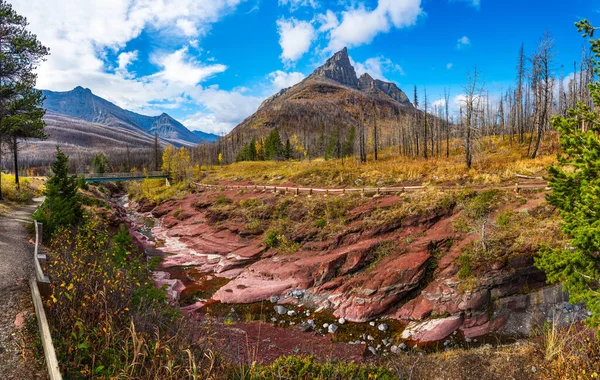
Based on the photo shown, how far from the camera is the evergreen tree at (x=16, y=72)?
19.0 m

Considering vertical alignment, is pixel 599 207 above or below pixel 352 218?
above

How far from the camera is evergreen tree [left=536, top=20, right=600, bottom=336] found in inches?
267

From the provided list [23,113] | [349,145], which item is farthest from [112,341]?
[349,145]

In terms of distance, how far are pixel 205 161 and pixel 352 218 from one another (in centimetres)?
11475

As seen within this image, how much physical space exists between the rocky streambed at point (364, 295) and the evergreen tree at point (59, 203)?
271 inches

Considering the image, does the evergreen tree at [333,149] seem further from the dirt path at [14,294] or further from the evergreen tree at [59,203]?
the dirt path at [14,294]

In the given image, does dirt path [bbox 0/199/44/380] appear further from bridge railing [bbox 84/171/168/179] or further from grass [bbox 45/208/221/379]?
bridge railing [bbox 84/171/168/179]

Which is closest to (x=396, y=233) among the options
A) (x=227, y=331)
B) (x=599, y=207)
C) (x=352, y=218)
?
(x=352, y=218)

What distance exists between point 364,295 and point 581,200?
1056 centimetres

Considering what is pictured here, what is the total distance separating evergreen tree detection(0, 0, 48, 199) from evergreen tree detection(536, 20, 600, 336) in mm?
28284

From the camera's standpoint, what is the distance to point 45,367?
5.32m

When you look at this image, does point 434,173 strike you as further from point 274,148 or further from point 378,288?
point 274,148

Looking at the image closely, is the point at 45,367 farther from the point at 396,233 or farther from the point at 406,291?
the point at 396,233

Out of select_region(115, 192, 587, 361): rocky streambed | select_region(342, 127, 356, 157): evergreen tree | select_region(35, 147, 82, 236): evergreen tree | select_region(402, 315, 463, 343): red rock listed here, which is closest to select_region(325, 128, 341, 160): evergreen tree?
select_region(342, 127, 356, 157): evergreen tree
